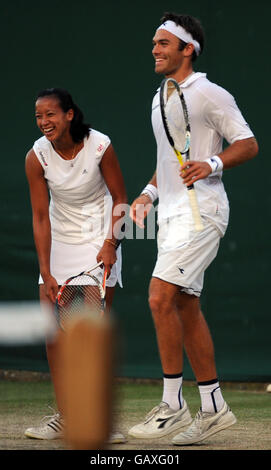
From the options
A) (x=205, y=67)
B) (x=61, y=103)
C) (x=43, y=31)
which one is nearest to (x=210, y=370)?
(x=61, y=103)

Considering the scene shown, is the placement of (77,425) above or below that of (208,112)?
below

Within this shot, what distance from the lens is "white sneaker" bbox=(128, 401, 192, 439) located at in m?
3.63

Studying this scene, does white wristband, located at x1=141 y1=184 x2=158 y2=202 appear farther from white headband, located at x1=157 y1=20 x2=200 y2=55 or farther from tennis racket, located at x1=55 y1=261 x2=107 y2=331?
white headband, located at x1=157 y1=20 x2=200 y2=55

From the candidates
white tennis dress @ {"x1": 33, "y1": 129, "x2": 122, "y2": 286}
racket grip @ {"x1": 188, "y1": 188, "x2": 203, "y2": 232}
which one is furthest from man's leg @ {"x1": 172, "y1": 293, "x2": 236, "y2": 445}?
white tennis dress @ {"x1": 33, "y1": 129, "x2": 122, "y2": 286}

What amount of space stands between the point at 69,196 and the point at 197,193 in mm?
603

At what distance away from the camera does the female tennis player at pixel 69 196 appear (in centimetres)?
396

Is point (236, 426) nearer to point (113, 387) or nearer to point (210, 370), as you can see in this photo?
point (210, 370)

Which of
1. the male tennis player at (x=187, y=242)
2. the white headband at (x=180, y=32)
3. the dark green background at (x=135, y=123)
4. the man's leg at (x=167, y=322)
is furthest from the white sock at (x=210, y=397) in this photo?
the dark green background at (x=135, y=123)

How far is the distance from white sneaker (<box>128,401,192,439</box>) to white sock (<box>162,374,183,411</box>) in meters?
0.02

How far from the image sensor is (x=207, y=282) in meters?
5.86

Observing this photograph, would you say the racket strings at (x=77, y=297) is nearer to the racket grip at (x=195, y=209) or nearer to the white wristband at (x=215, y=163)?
the racket grip at (x=195, y=209)

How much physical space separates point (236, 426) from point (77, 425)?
102 inches

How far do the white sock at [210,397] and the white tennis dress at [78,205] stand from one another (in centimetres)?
60
